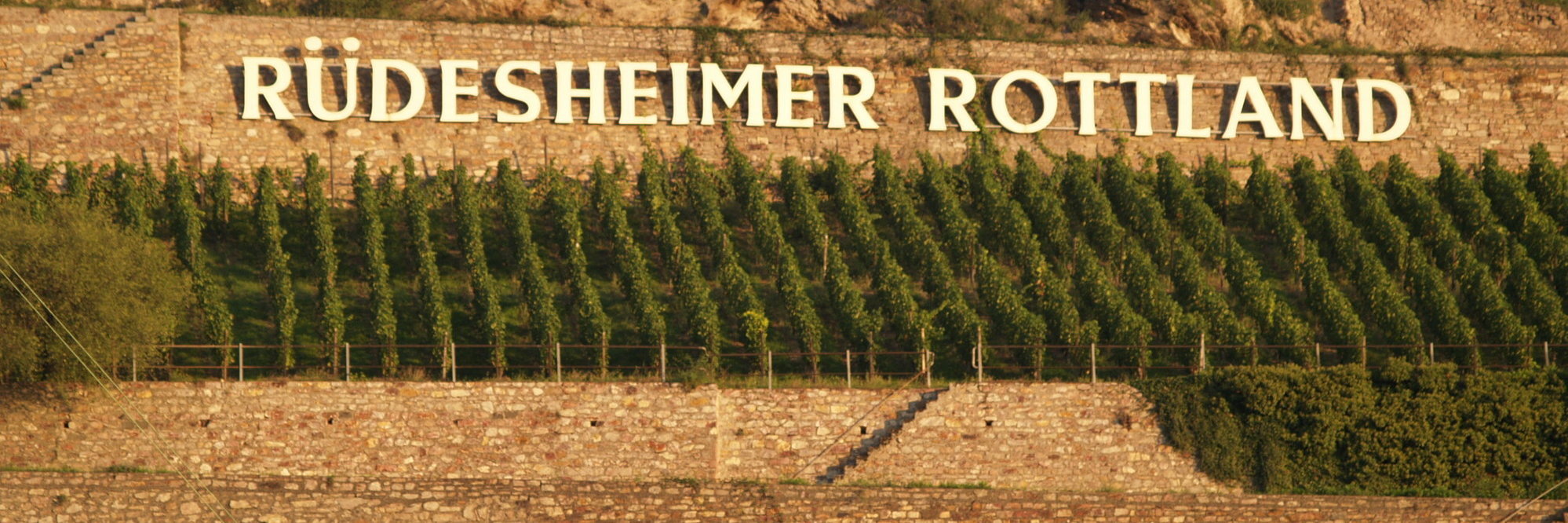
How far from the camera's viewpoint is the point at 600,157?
1324 inches

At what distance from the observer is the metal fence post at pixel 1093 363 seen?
26.9 metres

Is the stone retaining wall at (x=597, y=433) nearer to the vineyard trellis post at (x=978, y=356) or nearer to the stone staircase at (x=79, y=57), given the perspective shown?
the vineyard trellis post at (x=978, y=356)

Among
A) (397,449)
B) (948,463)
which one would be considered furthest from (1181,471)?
(397,449)

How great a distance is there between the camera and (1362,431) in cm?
2641

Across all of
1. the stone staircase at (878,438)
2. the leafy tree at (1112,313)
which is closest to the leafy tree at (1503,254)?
the leafy tree at (1112,313)

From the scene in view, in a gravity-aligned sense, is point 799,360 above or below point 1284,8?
below

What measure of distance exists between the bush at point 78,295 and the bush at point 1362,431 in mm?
11179

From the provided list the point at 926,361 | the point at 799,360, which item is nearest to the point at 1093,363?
the point at 926,361

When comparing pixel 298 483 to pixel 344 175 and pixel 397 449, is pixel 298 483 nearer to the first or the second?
pixel 397 449

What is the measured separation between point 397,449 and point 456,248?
625 centimetres

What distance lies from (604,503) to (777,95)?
11441 millimetres

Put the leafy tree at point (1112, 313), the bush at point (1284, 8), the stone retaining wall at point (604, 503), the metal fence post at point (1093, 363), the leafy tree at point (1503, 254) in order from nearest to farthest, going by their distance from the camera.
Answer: the stone retaining wall at point (604, 503) → the metal fence post at point (1093, 363) → the leafy tree at point (1112, 313) → the leafy tree at point (1503, 254) → the bush at point (1284, 8)

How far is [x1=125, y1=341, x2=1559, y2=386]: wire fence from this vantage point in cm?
2709

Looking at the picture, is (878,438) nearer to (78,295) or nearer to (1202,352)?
(1202,352)
